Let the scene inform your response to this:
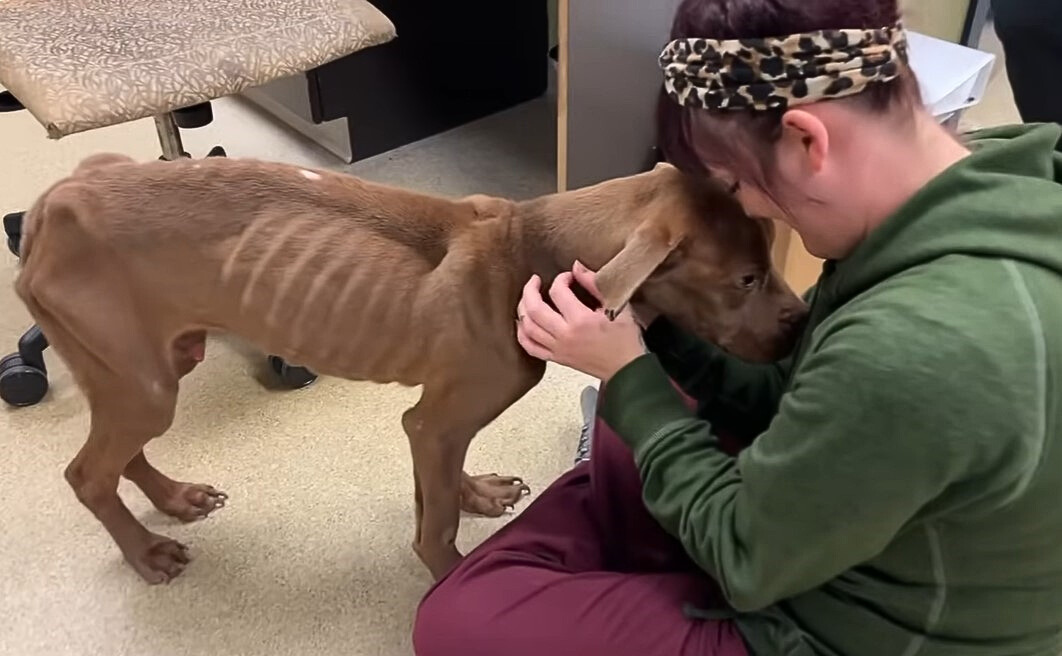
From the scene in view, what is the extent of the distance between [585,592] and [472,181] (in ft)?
5.89

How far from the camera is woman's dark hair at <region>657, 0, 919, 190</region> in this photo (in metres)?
0.96

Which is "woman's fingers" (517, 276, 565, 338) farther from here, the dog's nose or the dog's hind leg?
the dog's nose

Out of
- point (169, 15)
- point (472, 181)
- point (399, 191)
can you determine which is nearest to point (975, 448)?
point (399, 191)

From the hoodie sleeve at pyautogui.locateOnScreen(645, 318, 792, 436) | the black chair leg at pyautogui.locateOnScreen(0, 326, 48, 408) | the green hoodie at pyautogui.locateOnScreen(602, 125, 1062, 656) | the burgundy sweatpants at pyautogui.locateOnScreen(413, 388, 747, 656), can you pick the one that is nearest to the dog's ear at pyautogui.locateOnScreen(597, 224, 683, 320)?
the green hoodie at pyautogui.locateOnScreen(602, 125, 1062, 656)

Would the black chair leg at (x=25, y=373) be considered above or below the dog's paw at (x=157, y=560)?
above

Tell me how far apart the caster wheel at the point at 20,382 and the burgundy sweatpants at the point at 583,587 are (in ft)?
3.82

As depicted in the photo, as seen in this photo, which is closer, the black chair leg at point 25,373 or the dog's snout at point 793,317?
the dog's snout at point 793,317

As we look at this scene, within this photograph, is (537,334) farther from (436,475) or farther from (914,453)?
(914,453)

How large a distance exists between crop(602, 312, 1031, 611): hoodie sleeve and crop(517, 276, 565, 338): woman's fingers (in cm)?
23

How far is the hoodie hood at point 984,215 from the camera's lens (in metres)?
0.96

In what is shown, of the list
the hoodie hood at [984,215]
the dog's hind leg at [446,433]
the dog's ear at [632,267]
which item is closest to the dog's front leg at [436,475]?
the dog's hind leg at [446,433]

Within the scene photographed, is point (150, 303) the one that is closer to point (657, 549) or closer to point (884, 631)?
point (657, 549)

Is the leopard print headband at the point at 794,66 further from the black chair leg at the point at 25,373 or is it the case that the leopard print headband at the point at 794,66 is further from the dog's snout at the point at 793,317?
the black chair leg at the point at 25,373

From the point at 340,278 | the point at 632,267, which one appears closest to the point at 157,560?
the point at 340,278
